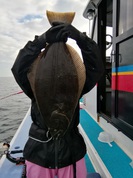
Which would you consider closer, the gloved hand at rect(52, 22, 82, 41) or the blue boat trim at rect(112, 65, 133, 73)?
the gloved hand at rect(52, 22, 82, 41)

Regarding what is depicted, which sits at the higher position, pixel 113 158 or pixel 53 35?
pixel 53 35

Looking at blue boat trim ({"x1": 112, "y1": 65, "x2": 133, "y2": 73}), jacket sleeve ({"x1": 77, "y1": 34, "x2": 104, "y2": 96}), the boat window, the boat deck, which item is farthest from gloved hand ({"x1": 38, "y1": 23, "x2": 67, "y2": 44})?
the boat deck

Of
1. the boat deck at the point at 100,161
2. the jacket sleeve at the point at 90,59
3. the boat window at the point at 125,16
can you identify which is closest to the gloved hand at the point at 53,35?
the jacket sleeve at the point at 90,59

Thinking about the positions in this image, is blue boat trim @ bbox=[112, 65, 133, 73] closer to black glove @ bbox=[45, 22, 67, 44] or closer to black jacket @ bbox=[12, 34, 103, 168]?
black jacket @ bbox=[12, 34, 103, 168]

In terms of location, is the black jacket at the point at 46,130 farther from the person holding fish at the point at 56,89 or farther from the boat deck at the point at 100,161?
the boat deck at the point at 100,161

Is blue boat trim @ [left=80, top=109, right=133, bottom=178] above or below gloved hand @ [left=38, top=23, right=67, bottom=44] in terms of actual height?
below

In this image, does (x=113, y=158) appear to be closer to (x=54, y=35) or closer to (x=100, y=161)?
(x=100, y=161)

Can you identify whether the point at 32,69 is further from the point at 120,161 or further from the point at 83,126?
the point at 83,126

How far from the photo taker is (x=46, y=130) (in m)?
1.19

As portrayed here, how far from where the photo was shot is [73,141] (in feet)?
4.09

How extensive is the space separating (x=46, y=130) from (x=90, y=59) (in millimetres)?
568

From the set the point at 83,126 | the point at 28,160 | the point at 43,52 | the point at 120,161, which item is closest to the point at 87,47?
the point at 43,52

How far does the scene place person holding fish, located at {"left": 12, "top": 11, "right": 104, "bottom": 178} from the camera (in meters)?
1.06

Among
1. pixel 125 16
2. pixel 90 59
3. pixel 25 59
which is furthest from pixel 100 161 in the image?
pixel 125 16
